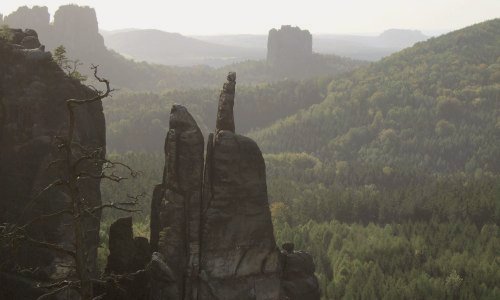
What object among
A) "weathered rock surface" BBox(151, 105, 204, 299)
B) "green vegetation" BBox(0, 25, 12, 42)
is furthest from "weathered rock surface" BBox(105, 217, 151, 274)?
"green vegetation" BBox(0, 25, 12, 42)

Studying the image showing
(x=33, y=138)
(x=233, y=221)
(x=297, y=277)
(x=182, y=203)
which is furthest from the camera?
(x=297, y=277)

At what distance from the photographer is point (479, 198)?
502 feet

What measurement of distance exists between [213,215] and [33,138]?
57.0ft

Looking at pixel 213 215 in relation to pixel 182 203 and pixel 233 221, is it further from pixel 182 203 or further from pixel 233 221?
pixel 182 203

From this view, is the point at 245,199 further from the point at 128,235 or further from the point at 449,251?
the point at 449,251

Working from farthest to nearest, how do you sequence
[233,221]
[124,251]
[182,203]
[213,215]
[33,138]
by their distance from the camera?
[124,251] → [33,138] → [233,221] → [182,203] → [213,215]

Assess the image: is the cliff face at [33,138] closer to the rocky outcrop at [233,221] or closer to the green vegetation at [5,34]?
the green vegetation at [5,34]

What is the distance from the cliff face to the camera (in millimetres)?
51938

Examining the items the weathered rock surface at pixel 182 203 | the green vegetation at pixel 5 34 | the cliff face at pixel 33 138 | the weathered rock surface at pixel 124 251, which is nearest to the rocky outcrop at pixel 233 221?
the weathered rock surface at pixel 182 203

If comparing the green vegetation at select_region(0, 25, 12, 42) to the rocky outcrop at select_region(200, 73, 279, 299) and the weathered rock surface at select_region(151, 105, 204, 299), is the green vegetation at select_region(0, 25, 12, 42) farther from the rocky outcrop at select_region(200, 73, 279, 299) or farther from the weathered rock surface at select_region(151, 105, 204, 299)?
the rocky outcrop at select_region(200, 73, 279, 299)

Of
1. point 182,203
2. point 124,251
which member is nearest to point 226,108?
point 182,203

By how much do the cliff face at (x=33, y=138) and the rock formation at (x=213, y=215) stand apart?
8119 millimetres

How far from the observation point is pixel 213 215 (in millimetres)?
52219

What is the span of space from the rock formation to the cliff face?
812 centimetres
